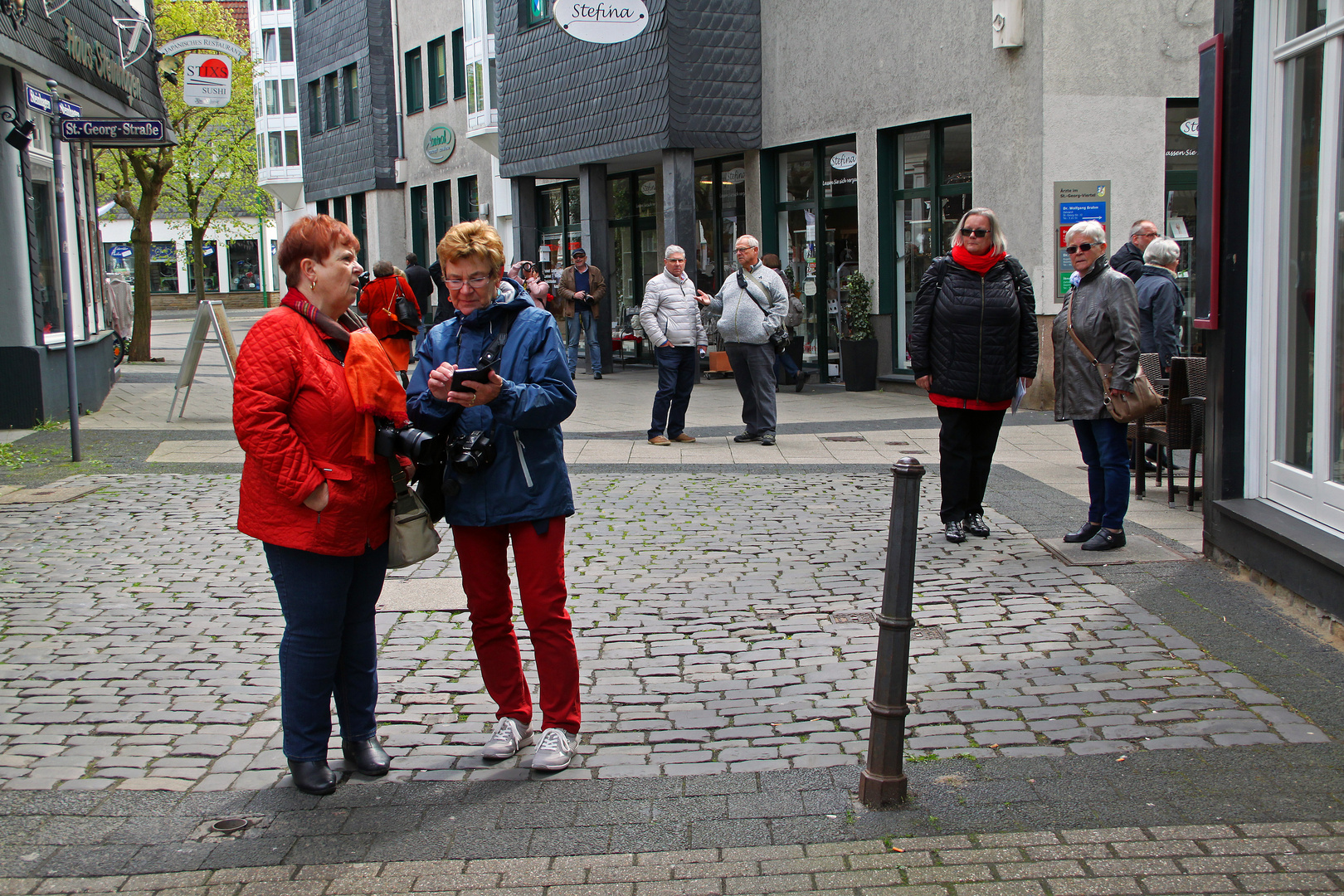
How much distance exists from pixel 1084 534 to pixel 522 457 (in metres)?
4.25

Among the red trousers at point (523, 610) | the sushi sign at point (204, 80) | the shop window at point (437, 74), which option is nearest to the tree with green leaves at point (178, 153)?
the sushi sign at point (204, 80)

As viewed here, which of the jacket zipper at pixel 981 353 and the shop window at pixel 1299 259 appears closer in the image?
the shop window at pixel 1299 259

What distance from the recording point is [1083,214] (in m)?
14.3

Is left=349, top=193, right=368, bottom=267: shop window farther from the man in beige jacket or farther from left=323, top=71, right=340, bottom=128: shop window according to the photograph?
the man in beige jacket

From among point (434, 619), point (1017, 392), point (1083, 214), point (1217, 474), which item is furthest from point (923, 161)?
point (434, 619)

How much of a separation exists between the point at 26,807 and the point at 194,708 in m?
0.93

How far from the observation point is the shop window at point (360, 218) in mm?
34469

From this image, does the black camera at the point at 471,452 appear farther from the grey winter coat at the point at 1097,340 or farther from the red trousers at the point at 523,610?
the grey winter coat at the point at 1097,340

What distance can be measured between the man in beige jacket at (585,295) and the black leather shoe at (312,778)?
1568cm

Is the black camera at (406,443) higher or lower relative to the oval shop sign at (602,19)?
lower

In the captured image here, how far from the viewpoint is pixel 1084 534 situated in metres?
7.25

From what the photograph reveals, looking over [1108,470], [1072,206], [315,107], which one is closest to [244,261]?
[315,107]

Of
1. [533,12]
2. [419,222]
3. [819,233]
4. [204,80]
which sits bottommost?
[819,233]

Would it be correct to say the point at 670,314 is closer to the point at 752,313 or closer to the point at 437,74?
the point at 752,313
